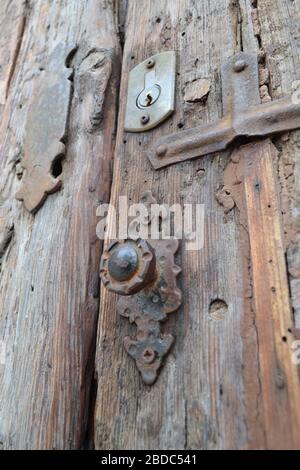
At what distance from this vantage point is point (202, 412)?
56cm

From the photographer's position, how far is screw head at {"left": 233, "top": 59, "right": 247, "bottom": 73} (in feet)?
2.49

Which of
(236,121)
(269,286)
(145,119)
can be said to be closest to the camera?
(269,286)

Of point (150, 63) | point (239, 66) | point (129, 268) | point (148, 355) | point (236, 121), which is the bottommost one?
point (148, 355)

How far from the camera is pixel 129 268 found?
0.62 metres

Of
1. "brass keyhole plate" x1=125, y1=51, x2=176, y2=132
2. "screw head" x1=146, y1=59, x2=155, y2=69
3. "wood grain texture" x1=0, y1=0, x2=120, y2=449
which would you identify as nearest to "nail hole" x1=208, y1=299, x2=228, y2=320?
"wood grain texture" x1=0, y1=0, x2=120, y2=449

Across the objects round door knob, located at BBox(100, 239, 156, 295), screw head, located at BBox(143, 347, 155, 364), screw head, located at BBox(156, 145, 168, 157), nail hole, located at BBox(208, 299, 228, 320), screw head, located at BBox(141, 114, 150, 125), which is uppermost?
screw head, located at BBox(141, 114, 150, 125)

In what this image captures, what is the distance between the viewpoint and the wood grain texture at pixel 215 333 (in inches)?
21.1

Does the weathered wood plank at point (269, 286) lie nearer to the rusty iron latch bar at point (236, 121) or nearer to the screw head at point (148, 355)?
the rusty iron latch bar at point (236, 121)

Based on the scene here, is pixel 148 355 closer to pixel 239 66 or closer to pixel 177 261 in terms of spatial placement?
pixel 177 261

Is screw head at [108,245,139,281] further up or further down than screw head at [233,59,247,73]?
further down

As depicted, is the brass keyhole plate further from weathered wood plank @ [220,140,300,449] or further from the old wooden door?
weathered wood plank @ [220,140,300,449]

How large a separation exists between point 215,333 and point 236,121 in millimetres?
352

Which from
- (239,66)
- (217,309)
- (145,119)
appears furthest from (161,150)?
(217,309)
